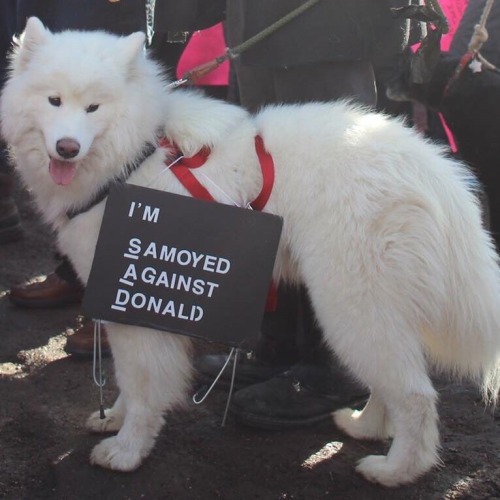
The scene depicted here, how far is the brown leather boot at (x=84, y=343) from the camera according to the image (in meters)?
3.35

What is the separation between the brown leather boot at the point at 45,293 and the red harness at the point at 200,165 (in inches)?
59.3

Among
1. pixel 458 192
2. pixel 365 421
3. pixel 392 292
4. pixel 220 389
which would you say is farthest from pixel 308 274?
pixel 220 389

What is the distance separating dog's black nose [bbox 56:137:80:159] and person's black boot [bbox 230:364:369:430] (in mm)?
1176

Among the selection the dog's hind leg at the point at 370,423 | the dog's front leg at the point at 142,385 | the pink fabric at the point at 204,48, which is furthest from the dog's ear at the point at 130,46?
the pink fabric at the point at 204,48

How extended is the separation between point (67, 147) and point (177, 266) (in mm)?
517

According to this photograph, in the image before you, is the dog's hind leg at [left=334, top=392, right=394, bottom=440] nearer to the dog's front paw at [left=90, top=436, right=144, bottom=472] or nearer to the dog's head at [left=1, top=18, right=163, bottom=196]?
the dog's front paw at [left=90, top=436, right=144, bottom=472]

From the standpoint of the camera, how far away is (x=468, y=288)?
2.38m

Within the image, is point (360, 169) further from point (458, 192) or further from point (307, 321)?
point (307, 321)

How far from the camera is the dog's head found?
236 centimetres

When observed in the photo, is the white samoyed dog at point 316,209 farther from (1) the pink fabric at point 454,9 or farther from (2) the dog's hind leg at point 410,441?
(1) the pink fabric at point 454,9

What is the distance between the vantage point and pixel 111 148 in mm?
2447

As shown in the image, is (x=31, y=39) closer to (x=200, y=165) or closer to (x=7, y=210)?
(x=200, y=165)

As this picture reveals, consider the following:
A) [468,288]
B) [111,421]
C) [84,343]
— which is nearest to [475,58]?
[468,288]

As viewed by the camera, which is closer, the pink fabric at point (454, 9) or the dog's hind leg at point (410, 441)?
the dog's hind leg at point (410, 441)
